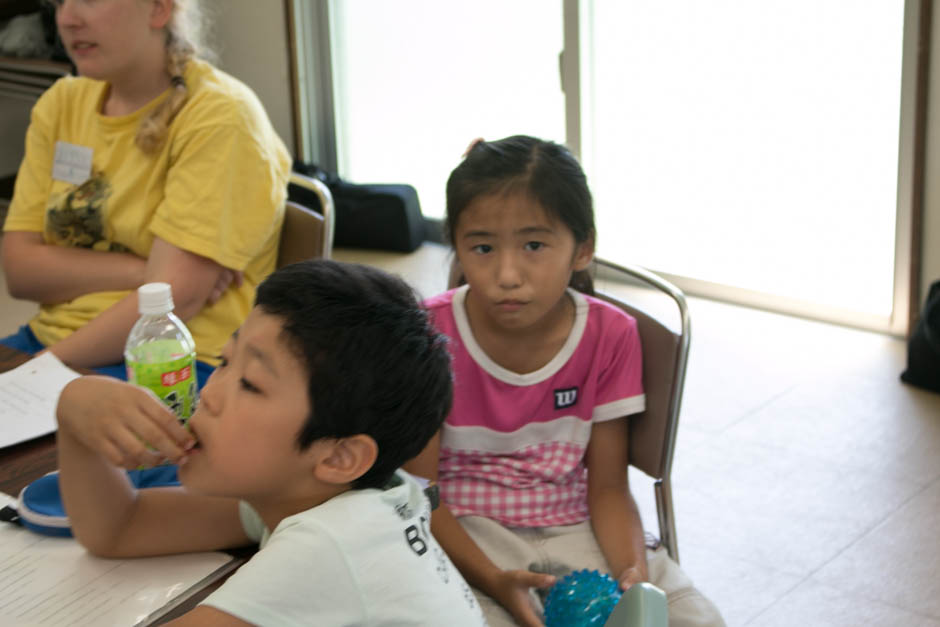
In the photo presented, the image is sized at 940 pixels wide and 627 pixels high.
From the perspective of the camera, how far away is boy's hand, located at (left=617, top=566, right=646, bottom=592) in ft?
4.59

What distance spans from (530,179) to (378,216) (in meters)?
3.01

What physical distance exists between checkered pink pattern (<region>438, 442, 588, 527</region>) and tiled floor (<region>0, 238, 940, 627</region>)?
0.42 metres

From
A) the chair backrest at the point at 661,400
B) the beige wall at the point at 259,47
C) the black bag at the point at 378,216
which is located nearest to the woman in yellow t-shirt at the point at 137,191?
the chair backrest at the point at 661,400

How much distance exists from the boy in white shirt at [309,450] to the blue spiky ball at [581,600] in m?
0.24

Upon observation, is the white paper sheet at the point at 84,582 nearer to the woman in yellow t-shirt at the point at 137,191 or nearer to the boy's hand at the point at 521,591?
the boy's hand at the point at 521,591

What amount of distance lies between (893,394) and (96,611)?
259cm

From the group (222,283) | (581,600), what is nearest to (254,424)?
(581,600)

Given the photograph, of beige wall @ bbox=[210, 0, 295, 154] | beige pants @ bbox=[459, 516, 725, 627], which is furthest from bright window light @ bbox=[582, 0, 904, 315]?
beige pants @ bbox=[459, 516, 725, 627]

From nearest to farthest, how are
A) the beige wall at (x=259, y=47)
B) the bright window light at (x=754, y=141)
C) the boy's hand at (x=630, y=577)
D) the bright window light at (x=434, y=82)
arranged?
the boy's hand at (x=630, y=577), the bright window light at (x=754, y=141), the bright window light at (x=434, y=82), the beige wall at (x=259, y=47)

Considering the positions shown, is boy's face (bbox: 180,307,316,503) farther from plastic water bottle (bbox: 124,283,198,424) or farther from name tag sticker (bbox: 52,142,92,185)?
name tag sticker (bbox: 52,142,92,185)

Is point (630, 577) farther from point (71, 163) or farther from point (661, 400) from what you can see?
point (71, 163)

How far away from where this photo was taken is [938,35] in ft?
10.3

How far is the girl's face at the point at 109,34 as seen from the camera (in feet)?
6.22

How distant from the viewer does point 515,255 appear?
153cm
